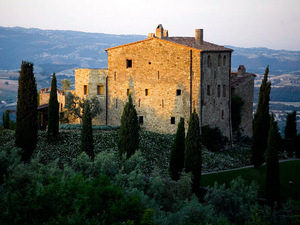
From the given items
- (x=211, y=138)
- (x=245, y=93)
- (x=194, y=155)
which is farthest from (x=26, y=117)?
(x=245, y=93)

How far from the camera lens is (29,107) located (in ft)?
103

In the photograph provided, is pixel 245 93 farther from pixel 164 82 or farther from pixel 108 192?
pixel 108 192

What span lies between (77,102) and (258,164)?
58.3 feet

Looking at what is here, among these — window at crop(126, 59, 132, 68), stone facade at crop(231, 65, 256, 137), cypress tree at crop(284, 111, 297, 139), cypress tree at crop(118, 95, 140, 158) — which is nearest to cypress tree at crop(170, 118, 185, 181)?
cypress tree at crop(118, 95, 140, 158)

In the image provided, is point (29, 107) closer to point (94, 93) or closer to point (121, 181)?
point (121, 181)

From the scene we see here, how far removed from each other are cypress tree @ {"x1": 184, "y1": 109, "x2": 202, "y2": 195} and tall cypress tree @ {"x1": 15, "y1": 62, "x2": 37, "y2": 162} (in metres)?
10.1

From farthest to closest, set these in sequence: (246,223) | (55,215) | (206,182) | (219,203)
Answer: (206,182) < (219,203) < (246,223) < (55,215)

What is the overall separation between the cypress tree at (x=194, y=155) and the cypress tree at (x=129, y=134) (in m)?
3.81

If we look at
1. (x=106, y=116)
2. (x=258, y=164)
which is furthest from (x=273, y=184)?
(x=106, y=116)

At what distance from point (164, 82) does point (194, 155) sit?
43.0 ft

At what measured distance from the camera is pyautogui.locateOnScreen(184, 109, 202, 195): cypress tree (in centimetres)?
3014

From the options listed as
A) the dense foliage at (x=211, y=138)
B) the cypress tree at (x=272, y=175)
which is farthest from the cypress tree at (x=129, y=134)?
the dense foliage at (x=211, y=138)

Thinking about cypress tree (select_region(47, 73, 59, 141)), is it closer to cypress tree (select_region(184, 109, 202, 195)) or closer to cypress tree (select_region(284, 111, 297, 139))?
cypress tree (select_region(184, 109, 202, 195))

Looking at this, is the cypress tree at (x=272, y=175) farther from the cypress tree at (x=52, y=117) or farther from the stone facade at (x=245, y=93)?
the stone facade at (x=245, y=93)
